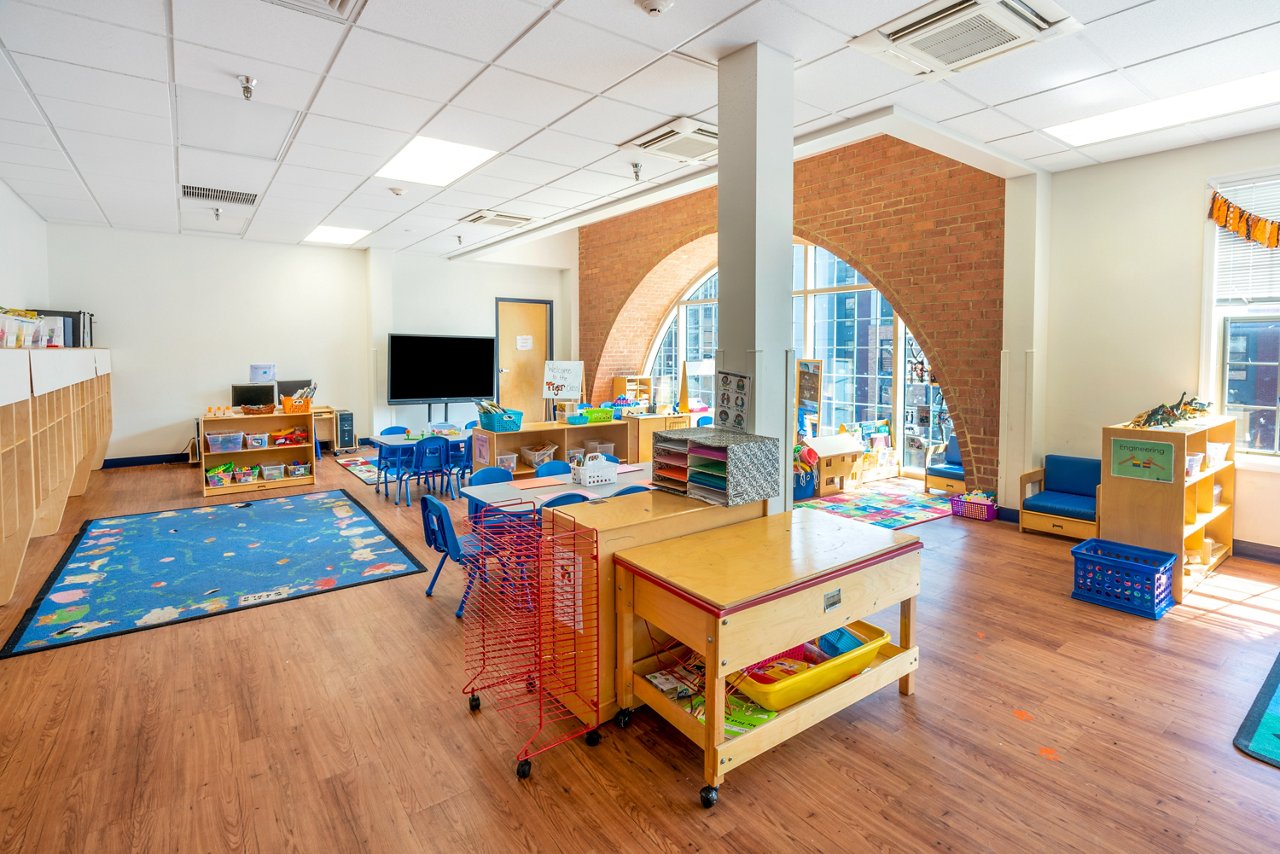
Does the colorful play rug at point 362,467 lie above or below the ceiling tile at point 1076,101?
below

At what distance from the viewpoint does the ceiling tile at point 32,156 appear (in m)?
4.86

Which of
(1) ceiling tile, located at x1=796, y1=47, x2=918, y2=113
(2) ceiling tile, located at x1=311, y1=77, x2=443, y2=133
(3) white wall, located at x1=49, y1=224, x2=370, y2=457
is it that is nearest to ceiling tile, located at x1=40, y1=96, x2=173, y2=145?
(2) ceiling tile, located at x1=311, y1=77, x2=443, y2=133

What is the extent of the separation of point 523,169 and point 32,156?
12.1 feet

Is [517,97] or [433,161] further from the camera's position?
[433,161]

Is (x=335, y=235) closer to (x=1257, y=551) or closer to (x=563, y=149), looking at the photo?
(x=563, y=149)

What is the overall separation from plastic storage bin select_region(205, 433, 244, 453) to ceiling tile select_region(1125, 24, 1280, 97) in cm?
789

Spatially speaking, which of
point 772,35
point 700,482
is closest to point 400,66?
point 772,35

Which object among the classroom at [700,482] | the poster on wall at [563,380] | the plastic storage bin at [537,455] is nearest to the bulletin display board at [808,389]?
the classroom at [700,482]

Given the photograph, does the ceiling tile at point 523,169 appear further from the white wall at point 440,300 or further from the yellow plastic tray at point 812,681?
the white wall at point 440,300

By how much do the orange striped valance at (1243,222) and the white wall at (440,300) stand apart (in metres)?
8.83

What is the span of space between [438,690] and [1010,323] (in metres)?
5.38

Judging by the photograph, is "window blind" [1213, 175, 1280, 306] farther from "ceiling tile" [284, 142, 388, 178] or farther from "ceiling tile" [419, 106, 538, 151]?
"ceiling tile" [284, 142, 388, 178]

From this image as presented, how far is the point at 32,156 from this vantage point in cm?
504

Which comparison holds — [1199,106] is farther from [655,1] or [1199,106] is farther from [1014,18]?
[655,1]
